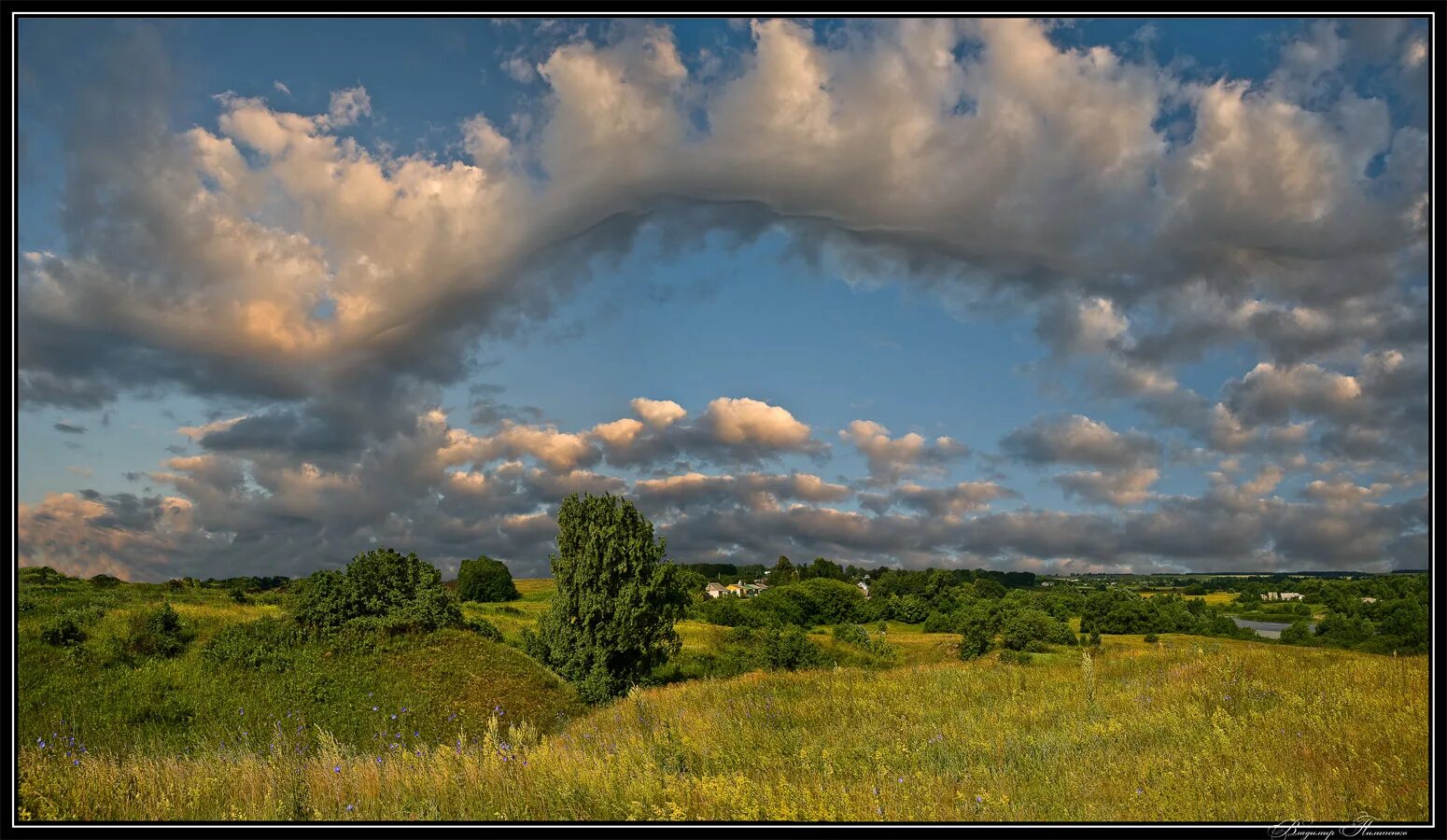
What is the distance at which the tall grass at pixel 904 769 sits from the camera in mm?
6391

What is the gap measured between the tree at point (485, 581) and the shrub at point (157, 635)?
202ft

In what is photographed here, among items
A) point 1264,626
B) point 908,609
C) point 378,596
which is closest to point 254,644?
point 378,596

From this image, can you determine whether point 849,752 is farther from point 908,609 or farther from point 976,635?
point 908,609

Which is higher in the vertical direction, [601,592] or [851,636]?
[601,592]

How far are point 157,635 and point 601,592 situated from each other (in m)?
14.2


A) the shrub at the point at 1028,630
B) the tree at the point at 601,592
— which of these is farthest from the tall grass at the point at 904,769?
the shrub at the point at 1028,630

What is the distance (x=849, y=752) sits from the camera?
354 inches

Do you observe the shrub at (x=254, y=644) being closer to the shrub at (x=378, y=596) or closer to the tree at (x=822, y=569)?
the shrub at (x=378, y=596)

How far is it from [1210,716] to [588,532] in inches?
907

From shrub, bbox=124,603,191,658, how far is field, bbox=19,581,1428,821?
299 centimetres

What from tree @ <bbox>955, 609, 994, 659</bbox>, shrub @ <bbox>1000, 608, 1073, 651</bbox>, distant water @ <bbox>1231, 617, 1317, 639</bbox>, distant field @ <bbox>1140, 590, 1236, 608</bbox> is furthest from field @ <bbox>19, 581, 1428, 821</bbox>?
distant field @ <bbox>1140, 590, 1236, 608</bbox>

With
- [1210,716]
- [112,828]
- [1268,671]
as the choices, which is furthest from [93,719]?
[1268,671]

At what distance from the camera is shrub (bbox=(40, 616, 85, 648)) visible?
68.4 ft

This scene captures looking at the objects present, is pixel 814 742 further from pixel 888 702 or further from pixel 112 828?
pixel 112 828
